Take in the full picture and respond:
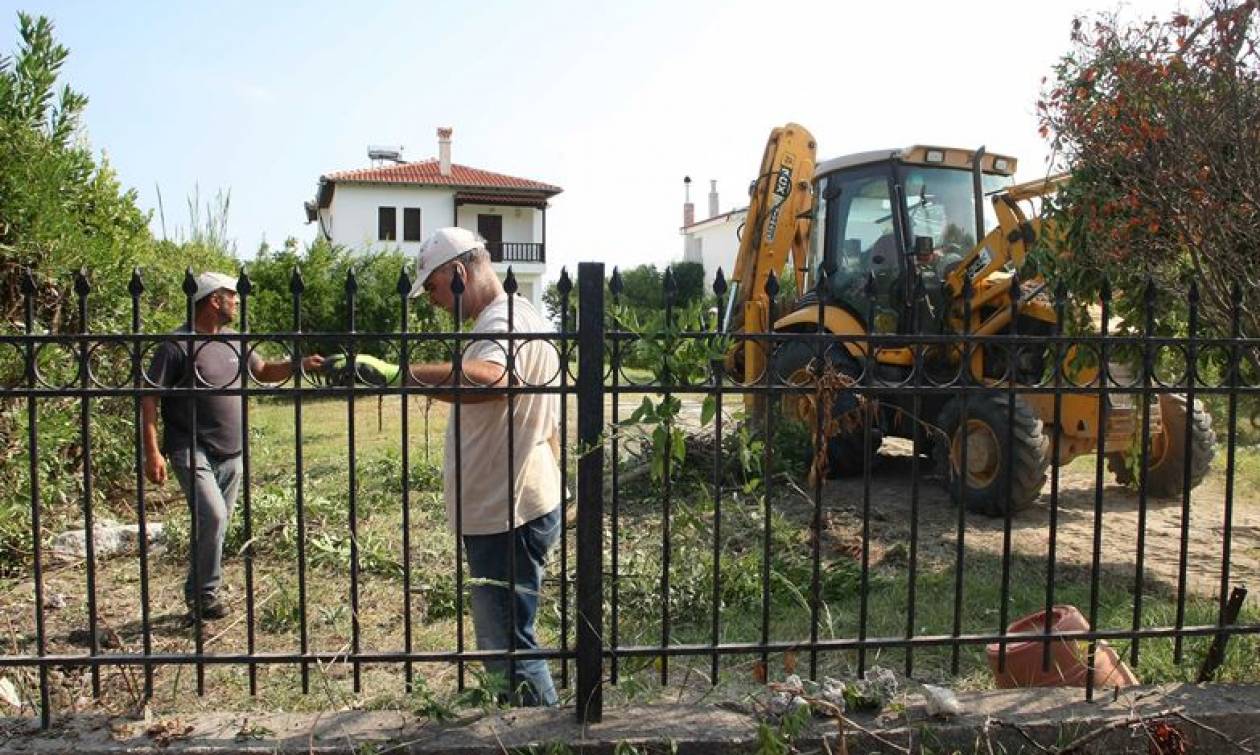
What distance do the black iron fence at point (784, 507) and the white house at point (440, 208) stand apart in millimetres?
32474

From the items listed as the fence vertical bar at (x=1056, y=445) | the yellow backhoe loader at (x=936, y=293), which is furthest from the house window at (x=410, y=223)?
the fence vertical bar at (x=1056, y=445)

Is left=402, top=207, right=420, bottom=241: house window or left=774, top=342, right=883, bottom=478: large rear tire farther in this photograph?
left=402, top=207, right=420, bottom=241: house window

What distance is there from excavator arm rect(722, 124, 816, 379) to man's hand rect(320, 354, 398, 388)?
21.0ft

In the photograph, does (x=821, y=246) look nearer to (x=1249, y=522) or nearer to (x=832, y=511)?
(x=832, y=511)

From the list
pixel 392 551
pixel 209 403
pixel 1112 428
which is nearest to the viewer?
pixel 209 403

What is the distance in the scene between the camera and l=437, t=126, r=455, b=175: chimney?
41219mm

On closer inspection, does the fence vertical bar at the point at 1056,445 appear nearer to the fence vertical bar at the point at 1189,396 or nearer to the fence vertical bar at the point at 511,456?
the fence vertical bar at the point at 1189,396

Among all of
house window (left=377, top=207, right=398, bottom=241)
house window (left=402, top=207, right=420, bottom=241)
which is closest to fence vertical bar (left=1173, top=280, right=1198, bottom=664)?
house window (left=377, top=207, right=398, bottom=241)

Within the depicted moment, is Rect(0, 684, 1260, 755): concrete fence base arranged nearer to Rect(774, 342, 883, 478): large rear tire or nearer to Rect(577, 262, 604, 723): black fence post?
Rect(577, 262, 604, 723): black fence post

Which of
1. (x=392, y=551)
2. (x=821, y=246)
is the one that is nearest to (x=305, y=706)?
(x=392, y=551)

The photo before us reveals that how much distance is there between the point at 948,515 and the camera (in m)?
7.36

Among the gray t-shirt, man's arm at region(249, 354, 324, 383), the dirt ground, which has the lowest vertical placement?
the dirt ground

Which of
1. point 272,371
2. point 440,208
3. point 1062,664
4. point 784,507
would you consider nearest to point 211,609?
point 272,371

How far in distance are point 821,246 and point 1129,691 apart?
6.10 m
